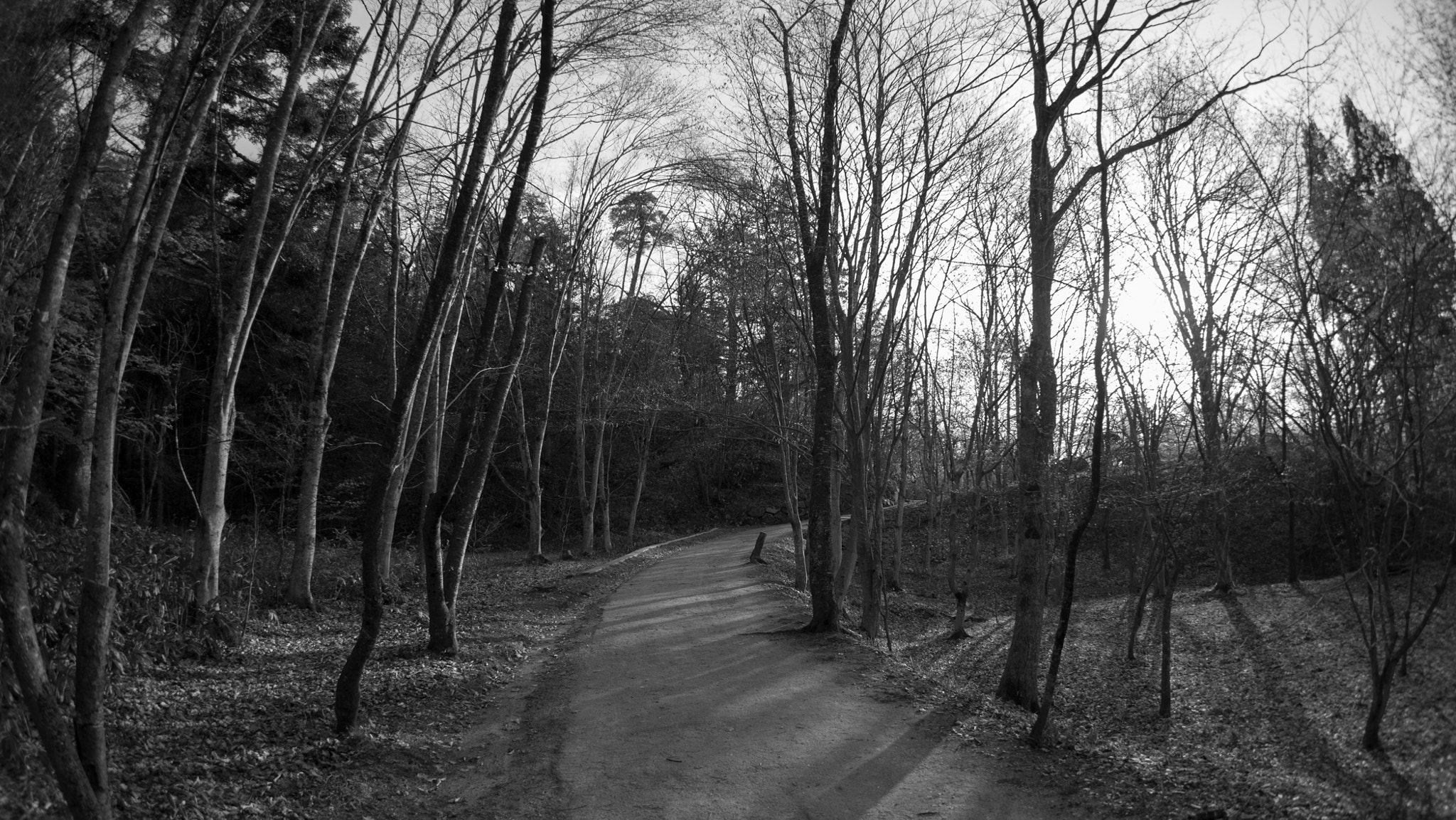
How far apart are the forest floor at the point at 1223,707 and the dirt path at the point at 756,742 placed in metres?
0.52

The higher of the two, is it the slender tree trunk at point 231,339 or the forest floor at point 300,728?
the slender tree trunk at point 231,339

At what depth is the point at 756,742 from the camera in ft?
22.4

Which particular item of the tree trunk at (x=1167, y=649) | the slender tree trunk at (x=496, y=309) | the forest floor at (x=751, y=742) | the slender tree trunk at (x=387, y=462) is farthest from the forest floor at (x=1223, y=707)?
the slender tree trunk at (x=496, y=309)

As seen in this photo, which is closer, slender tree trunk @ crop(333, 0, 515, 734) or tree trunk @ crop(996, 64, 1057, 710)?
slender tree trunk @ crop(333, 0, 515, 734)

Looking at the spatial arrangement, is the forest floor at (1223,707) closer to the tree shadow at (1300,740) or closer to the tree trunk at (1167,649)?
the tree shadow at (1300,740)

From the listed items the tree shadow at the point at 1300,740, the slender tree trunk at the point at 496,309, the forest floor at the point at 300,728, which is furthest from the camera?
the slender tree trunk at the point at 496,309

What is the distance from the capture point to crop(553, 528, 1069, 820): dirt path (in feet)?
18.3

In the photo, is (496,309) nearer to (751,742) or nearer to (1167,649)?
(751,742)

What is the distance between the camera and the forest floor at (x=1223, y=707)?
562 cm

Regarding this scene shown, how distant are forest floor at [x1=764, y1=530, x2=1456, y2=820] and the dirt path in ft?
1.70

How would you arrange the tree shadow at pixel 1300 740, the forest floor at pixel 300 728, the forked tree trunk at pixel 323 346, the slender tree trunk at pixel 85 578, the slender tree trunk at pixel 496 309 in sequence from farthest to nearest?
the forked tree trunk at pixel 323 346
the slender tree trunk at pixel 496 309
the tree shadow at pixel 1300 740
the forest floor at pixel 300 728
the slender tree trunk at pixel 85 578

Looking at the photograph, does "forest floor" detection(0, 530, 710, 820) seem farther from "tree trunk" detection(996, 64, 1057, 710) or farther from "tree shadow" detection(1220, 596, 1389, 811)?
"tree shadow" detection(1220, 596, 1389, 811)

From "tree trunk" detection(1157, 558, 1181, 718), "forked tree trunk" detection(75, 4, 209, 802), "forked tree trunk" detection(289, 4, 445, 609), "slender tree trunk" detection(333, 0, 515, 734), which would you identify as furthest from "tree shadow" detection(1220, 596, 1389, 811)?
"forked tree trunk" detection(289, 4, 445, 609)

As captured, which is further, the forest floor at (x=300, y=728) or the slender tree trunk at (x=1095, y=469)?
the slender tree trunk at (x=1095, y=469)
